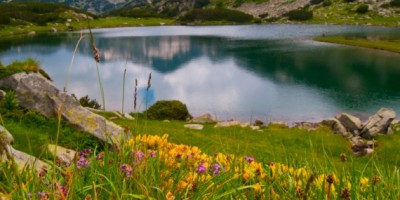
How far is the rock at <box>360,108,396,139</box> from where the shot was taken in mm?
27353

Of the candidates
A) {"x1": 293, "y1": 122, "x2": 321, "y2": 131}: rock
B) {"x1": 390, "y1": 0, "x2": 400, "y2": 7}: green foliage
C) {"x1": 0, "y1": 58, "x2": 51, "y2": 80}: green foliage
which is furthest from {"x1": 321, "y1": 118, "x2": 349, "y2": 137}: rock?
{"x1": 390, "y1": 0, "x2": 400, "y2": 7}: green foliage

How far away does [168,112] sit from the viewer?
1395 inches

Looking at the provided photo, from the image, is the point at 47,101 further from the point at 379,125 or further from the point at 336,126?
the point at 379,125

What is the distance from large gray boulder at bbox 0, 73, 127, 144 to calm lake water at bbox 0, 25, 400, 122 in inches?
350

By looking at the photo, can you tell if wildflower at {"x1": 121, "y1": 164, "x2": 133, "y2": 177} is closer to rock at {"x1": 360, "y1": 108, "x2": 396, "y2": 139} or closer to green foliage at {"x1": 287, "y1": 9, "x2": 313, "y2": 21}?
rock at {"x1": 360, "y1": 108, "x2": 396, "y2": 139}

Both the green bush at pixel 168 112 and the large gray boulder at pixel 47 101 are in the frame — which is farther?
the green bush at pixel 168 112

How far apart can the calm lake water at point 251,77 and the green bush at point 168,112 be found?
408 cm

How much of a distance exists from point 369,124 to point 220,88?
1008 inches

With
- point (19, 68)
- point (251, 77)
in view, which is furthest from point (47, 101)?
point (251, 77)

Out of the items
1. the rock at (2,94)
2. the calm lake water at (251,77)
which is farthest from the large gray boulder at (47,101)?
the calm lake water at (251,77)

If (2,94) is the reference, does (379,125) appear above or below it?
below

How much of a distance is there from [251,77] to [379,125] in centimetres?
3161

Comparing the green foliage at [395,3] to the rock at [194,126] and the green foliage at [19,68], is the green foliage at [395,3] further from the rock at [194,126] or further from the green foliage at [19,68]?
the green foliage at [19,68]

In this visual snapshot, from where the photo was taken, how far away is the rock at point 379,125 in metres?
27.4
